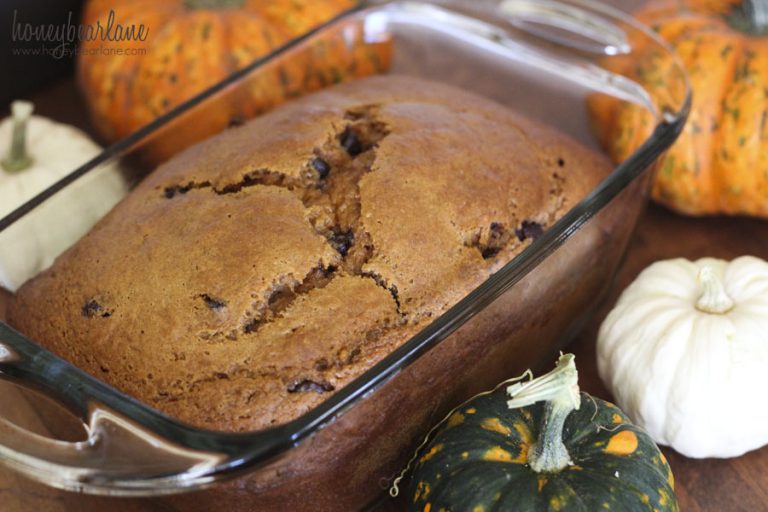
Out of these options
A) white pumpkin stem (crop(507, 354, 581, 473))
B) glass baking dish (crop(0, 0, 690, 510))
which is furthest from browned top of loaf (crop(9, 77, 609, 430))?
white pumpkin stem (crop(507, 354, 581, 473))

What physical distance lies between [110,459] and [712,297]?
0.95 meters

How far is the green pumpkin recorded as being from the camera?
1.15 metres

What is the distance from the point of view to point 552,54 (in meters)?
1.85

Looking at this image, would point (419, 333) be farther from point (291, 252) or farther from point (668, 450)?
point (668, 450)

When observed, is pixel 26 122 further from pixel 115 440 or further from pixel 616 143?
pixel 616 143

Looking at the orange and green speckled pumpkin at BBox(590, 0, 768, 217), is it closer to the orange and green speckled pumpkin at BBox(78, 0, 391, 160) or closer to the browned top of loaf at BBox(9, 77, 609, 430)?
the browned top of loaf at BBox(9, 77, 609, 430)

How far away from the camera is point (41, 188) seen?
6.00ft

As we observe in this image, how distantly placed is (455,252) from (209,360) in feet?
1.29

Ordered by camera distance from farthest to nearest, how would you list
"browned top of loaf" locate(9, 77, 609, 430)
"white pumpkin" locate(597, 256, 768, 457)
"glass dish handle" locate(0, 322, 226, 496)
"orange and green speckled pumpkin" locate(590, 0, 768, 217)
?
1. "orange and green speckled pumpkin" locate(590, 0, 768, 217)
2. "white pumpkin" locate(597, 256, 768, 457)
3. "browned top of loaf" locate(9, 77, 609, 430)
4. "glass dish handle" locate(0, 322, 226, 496)

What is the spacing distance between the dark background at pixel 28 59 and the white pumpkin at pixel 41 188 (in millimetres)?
237

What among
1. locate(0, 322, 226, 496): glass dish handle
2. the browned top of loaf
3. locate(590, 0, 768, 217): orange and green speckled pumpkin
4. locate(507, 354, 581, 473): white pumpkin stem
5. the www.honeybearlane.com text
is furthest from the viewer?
the www.honeybearlane.com text

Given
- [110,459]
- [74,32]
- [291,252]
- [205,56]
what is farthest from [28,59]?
[110,459]

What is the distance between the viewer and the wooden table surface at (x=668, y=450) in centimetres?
129

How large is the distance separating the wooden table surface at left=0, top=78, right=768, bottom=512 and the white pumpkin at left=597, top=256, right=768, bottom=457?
0.04m
